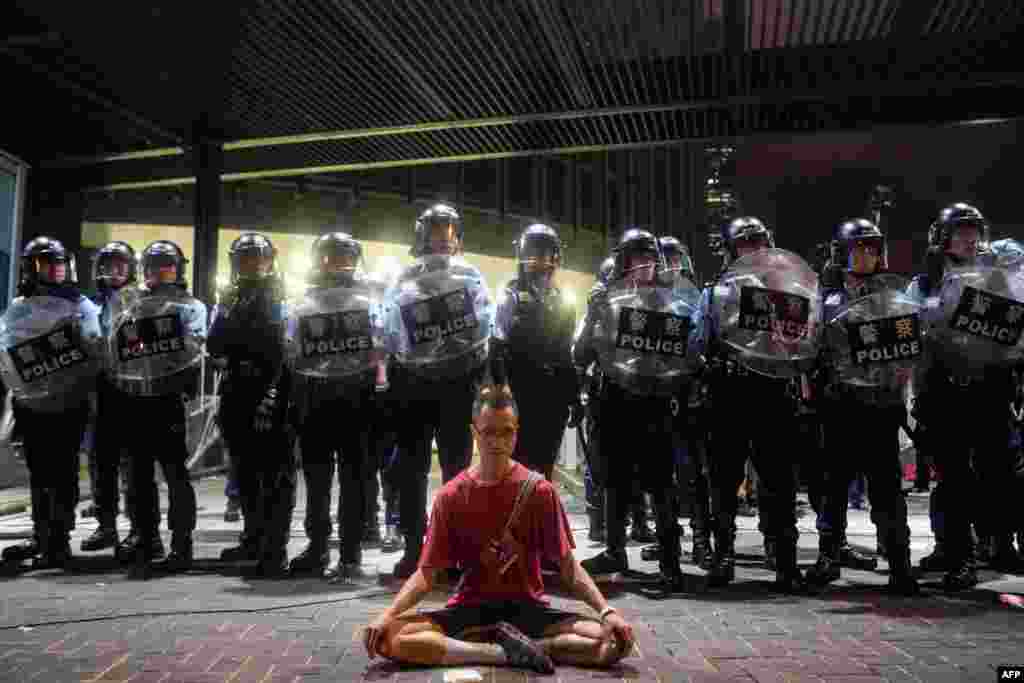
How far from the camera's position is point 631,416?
5.79m

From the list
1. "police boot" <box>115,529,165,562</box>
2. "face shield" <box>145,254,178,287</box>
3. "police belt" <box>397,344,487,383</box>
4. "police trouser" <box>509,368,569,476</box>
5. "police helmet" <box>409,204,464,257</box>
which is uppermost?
"police helmet" <box>409,204,464,257</box>

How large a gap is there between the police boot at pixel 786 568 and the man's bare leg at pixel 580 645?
6.82 ft

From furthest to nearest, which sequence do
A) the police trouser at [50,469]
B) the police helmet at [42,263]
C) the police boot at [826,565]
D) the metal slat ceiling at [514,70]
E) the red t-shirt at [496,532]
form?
the metal slat ceiling at [514,70]
the police helmet at [42,263]
the police trouser at [50,469]
the police boot at [826,565]
the red t-shirt at [496,532]

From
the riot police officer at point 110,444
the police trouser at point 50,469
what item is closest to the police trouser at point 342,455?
the riot police officer at point 110,444

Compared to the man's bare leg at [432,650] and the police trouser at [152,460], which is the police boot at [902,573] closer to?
the man's bare leg at [432,650]

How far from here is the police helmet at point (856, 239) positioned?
582 centimetres

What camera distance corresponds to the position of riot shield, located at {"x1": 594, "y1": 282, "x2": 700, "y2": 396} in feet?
18.2

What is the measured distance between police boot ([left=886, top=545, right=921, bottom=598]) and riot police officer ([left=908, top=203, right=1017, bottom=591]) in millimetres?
348

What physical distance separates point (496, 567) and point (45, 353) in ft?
14.1

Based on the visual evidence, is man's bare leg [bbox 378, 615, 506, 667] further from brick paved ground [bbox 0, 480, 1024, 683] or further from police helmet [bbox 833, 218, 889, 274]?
police helmet [bbox 833, 218, 889, 274]

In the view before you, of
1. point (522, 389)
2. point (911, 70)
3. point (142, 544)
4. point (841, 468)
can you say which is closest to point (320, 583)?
point (142, 544)

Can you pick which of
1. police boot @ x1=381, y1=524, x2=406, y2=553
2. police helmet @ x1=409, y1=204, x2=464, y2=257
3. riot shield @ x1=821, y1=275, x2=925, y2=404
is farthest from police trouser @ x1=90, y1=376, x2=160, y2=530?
riot shield @ x1=821, y1=275, x2=925, y2=404

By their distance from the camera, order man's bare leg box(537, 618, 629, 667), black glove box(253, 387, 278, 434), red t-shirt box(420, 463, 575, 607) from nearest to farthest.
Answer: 1. man's bare leg box(537, 618, 629, 667)
2. red t-shirt box(420, 463, 575, 607)
3. black glove box(253, 387, 278, 434)

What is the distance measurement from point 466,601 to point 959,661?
7.11 feet
